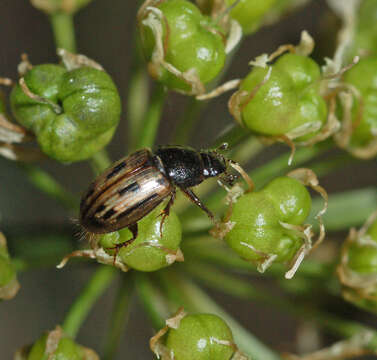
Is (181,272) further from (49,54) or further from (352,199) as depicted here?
(49,54)

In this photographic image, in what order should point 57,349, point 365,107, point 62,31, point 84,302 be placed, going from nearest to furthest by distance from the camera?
point 57,349 → point 84,302 → point 365,107 → point 62,31

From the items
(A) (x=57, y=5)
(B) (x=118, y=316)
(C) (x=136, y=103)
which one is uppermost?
(A) (x=57, y=5)

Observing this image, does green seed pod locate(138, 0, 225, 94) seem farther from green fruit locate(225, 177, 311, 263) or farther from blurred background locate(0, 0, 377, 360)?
blurred background locate(0, 0, 377, 360)

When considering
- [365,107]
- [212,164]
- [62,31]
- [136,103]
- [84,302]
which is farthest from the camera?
[136,103]

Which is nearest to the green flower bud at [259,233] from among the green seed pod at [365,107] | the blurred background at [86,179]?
the green seed pod at [365,107]

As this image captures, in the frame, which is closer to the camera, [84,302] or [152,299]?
[84,302]

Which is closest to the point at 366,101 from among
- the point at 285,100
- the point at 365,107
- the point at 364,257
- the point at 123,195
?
the point at 365,107

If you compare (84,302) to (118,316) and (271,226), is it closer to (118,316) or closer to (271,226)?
(118,316)

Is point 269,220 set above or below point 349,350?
above
